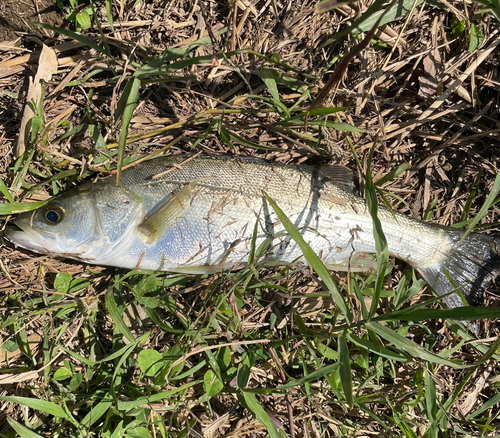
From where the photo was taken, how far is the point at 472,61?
325cm

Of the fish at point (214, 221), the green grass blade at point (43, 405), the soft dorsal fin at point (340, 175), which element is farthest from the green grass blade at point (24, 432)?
the soft dorsal fin at point (340, 175)

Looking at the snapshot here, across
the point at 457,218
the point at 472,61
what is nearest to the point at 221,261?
the point at 457,218

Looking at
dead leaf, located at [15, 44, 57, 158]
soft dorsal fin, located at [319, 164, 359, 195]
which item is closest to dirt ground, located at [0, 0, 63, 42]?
dead leaf, located at [15, 44, 57, 158]

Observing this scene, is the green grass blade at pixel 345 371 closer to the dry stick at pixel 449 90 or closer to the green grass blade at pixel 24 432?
the dry stick at pixel 449 90

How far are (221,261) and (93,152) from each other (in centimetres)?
137

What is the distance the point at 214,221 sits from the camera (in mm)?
Answer: 2947

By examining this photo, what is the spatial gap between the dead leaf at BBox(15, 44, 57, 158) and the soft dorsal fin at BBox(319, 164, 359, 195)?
7.77 ft

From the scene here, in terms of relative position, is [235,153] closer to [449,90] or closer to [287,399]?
[449,90]

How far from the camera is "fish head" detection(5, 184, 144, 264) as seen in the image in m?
2.87

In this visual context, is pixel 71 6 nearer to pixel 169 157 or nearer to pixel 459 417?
pixel 169 157

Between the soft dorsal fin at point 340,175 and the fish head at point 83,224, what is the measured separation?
152 centimetres

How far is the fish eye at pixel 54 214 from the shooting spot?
2.88m

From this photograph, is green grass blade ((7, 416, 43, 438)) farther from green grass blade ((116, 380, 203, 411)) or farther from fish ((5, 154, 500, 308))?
fish ((5, 154, 500, 308))

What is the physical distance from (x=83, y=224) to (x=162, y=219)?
59 cm
